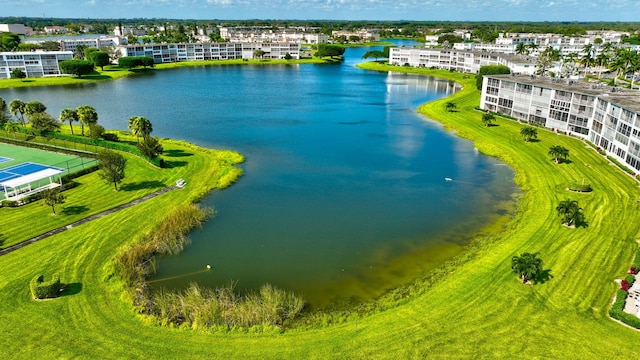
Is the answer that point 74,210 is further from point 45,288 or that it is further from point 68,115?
point 68,115

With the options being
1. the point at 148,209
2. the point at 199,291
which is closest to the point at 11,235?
the point at 148,209

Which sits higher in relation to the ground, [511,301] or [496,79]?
[496,79]

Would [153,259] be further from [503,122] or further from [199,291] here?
[503,122]

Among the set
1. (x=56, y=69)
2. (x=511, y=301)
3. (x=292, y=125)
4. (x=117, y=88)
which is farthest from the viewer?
(x=56, y=69)

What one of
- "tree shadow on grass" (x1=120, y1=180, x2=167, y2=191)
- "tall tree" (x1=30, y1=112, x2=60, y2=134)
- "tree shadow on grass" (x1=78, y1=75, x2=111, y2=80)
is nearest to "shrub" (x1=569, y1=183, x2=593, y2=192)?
"tree shadow on grass" (x1=120, y1=180, x2=167, y2=191)

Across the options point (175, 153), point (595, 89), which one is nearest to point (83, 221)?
point (175, 153)

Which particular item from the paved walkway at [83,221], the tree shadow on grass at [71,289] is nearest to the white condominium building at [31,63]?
the paved walkway at [83,221]
